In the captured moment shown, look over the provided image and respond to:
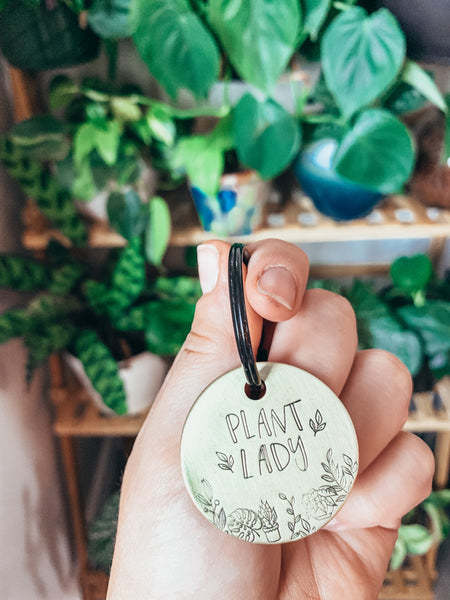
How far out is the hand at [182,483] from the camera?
0.41 meters

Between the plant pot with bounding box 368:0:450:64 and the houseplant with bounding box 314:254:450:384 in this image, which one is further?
the houseplant with bounding box 314:254:450:384

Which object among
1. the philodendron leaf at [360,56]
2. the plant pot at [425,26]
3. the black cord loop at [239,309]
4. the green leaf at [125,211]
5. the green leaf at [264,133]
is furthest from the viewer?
the green leaf at [125,211]

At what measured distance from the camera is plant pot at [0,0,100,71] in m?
0.72

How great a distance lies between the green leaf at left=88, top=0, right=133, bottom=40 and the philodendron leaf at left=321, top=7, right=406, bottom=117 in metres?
0.32

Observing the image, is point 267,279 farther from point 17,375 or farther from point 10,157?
point 17,375

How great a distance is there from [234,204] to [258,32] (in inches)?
11.2

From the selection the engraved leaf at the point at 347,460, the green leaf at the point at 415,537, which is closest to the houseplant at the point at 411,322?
the green leaf at the point at 415,537

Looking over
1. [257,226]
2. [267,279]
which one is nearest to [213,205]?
[257,226]

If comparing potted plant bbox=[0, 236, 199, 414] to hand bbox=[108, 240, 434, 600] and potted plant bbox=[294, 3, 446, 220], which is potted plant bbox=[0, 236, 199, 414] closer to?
potted plant bbox=[294, 3, 446, 220]

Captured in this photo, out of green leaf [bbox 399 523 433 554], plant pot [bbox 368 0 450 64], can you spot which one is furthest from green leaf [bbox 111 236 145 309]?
green leaf [bbox 399 523 433 554]

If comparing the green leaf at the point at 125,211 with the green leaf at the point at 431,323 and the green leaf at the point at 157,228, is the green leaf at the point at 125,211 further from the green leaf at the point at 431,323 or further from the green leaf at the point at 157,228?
the green leaf at the point at 431,323

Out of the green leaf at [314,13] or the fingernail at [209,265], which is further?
the green leaf at [314,13]

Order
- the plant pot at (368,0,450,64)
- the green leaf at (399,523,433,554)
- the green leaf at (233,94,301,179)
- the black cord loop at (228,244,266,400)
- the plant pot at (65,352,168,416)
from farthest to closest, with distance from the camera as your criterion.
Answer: the green leaf at (399,523,433,554) → the plant pot at (65,352,168,416) → the green leaf at (233,94,301,179) → the plant pot at (368,0,450,64) → the black cord loop at (228,244,266,400)

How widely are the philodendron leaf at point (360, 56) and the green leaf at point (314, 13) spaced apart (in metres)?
0.02
